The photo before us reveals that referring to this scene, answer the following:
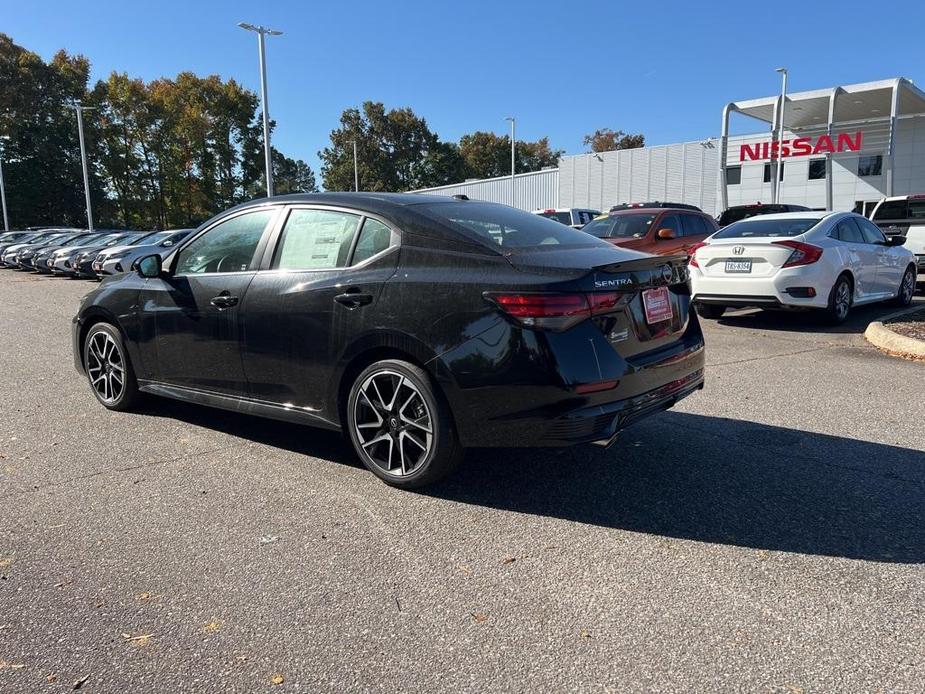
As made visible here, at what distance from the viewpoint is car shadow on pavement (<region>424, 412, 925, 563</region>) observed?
10.9 ft

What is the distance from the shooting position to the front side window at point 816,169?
34.8 metres

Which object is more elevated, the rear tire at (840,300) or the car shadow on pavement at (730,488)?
the rear tire at (840,300)

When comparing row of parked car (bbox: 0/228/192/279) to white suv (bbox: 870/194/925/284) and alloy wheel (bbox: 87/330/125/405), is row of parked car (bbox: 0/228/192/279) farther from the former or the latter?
white suv (bbox: 870/194/925/284)

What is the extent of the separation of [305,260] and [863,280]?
8.70 meters

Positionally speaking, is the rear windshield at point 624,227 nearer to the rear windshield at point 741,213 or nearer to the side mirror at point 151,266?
the rear windshield at point 741,213

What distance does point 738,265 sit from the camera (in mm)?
9219

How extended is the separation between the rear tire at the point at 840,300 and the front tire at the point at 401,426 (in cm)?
735

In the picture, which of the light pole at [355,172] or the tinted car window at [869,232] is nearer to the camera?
the tinted car window at [869,232]

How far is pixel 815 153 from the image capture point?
26.2m

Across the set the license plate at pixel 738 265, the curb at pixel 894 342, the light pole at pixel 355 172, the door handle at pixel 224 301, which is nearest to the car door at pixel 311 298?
the door handle at pixel 224 301

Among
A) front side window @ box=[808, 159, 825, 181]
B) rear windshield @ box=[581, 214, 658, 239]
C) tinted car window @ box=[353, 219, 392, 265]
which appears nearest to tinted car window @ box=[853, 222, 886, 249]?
rear windshield @ box=[581, 214, 658, 239]

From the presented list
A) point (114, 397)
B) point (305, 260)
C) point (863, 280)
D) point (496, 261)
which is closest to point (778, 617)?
point (496, 261)

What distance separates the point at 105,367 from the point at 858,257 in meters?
9.37

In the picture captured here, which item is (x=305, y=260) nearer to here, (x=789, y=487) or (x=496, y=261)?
(x=496, y=261)
